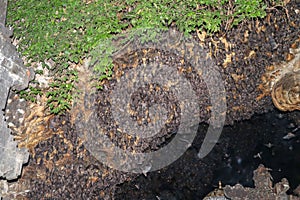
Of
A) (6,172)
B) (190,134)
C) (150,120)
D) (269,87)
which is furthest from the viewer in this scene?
(190,134)

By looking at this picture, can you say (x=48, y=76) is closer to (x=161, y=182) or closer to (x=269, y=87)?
(x=161, y=182)

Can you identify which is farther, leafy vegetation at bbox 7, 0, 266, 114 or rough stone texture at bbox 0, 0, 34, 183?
leafy vegetation at bbox 7, 0, 266, 114

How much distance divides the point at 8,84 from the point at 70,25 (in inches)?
36.0

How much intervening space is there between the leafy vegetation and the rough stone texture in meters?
0.20

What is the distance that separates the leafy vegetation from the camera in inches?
155

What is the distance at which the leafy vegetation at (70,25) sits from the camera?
3949mm

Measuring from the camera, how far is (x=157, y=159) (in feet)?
19.0

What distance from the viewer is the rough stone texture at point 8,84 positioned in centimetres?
358

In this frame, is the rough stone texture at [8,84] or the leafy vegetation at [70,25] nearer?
the rough stone texture at [8,84]

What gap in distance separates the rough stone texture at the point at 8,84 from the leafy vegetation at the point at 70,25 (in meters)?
0.20

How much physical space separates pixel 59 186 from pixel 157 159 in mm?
Result: 1664

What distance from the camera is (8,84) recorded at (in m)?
3.64

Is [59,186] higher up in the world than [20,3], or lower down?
lower down

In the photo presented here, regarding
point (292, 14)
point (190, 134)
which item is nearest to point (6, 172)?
point (190, 134)
